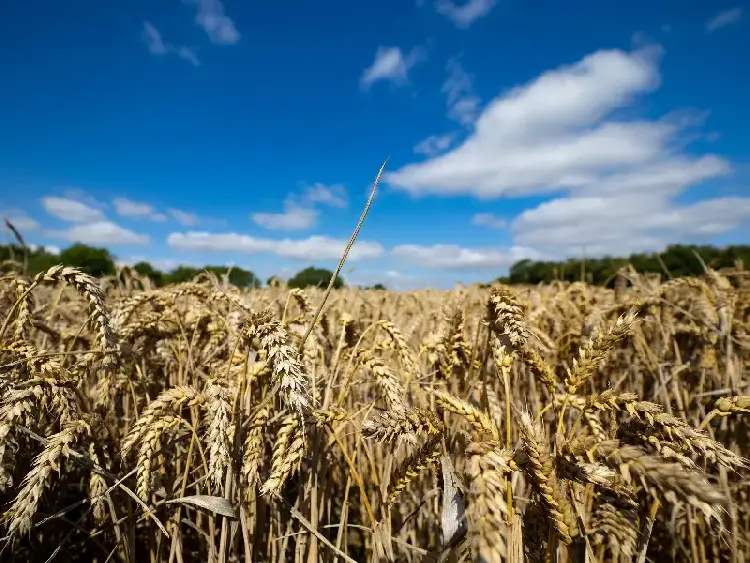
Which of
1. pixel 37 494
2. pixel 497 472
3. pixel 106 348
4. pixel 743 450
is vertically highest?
pixel 106 348

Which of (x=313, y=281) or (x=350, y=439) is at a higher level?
(x=313, y=281)

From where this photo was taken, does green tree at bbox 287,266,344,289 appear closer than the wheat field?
No

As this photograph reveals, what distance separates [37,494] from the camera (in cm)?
100

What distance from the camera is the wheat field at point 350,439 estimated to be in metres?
0.88

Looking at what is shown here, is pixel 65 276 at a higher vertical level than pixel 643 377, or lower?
higher

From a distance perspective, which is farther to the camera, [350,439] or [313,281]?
[313,281]

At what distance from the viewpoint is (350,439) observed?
7.95ft

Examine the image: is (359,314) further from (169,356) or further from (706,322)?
(706,322)

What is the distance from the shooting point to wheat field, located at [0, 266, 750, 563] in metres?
0.88

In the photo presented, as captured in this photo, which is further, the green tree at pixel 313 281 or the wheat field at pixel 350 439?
the green tree at pixel 313 281

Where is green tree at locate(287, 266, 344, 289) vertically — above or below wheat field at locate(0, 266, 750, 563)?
above

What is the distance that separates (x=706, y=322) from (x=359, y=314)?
2454mm

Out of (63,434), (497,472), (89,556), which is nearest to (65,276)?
(63,434)

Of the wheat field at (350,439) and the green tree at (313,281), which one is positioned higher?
the green tree at (313,281)
